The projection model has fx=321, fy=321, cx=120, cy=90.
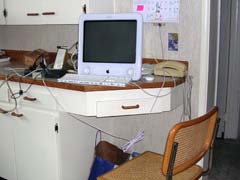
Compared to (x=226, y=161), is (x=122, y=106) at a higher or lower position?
higher

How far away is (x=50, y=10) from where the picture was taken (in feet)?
7.17

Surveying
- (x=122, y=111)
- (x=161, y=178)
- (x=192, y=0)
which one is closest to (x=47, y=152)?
(x=122, y=111)

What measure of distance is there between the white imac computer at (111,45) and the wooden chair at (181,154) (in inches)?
20.6

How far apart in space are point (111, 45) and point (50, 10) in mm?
553

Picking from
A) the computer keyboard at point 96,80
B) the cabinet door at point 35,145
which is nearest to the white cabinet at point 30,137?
the cabinet door at point 35,145

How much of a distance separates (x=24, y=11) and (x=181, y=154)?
1564mm

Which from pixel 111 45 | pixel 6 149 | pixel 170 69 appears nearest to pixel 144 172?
pixel 170 69

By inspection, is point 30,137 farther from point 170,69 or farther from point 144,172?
point 170,69

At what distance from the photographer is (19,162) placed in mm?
2168

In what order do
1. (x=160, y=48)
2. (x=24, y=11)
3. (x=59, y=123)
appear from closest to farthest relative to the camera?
(x=59, y=123) → (x=160, y=48) → (x=24, y=11)

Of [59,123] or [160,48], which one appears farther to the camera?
[160,48]

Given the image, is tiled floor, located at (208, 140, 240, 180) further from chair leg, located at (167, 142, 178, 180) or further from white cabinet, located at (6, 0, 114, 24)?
white cabinet, located at (6, 0, 114, 24)

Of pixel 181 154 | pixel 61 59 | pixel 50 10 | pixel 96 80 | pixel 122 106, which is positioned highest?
pixel 50 10

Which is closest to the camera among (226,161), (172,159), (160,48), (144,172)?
(172,159)
